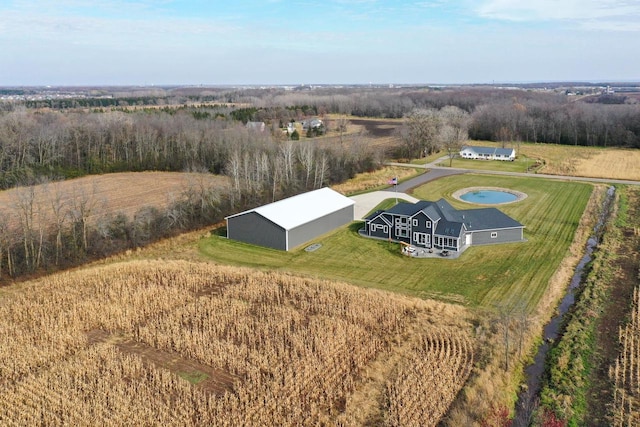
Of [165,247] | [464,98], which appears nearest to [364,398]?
[165,247]

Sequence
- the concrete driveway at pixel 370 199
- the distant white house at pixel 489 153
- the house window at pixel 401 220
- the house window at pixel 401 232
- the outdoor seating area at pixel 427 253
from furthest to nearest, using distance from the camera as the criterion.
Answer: the distant white house at pixel 489 153, the concrete driveway at pixel 370 199, the house window at pixel 401 232, the house window at pixel 401 220, the outdoor seating area at pixel 427 253

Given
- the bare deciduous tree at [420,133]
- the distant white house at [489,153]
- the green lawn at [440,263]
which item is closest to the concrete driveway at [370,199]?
the green lawn at [440,263]

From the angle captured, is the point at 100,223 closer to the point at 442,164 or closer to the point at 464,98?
the point at 442,164

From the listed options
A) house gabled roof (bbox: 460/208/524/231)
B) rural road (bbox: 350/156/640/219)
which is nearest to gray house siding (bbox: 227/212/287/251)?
rural road (bbox: 350/156/640/219)

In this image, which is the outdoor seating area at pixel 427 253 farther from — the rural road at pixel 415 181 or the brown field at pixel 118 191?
the brown field at pixel 118 191

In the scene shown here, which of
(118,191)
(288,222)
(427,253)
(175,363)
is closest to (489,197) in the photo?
(427,253)

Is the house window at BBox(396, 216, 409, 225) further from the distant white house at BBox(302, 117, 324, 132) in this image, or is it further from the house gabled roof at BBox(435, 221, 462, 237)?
the distant white house at BBox(302, 117, 324, 132)
